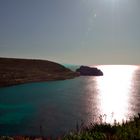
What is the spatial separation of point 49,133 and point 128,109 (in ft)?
129

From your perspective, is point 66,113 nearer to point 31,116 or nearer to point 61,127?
point 31,116

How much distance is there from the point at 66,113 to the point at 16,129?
20322 millimetres

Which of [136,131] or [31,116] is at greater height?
[136,131]

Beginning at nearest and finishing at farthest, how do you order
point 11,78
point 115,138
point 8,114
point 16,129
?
point 115,138 < point 16,129 < point 8,114 < point 11,78

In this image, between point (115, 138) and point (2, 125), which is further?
point (2, 125)

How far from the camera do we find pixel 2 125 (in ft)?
191

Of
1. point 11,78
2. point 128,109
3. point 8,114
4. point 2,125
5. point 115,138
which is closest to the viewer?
point 115,138

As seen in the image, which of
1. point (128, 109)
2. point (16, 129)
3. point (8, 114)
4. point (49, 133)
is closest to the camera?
point (49, 133)

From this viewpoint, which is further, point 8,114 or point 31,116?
point 8,114

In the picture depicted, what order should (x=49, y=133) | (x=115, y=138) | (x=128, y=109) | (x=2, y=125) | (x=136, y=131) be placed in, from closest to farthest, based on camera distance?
(x=115, y=138)
(x=136, y=131)
(x=49, y=133)
(x=2, y=125)
(x=128, y=109)

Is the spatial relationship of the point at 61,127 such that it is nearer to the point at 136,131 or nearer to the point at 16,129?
the point at 16,129

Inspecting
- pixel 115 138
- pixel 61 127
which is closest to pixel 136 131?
pixel 115 138

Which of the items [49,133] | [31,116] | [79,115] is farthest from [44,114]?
[49,133]

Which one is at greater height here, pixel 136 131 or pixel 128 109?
pixel 136 131
